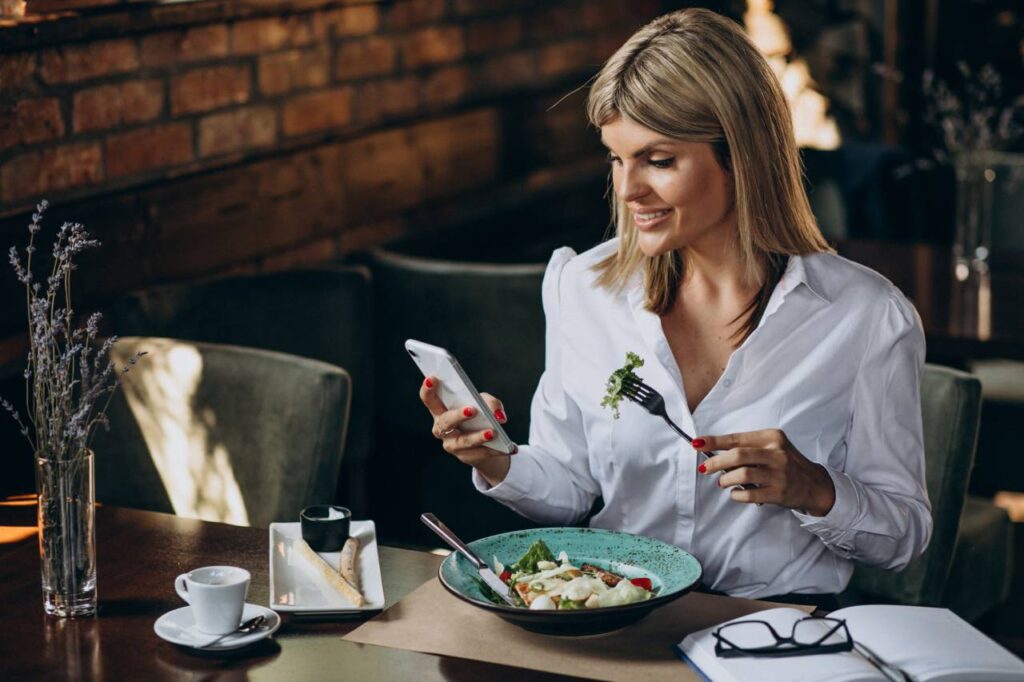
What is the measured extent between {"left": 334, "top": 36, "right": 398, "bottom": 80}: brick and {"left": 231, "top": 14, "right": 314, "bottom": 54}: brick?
0.13 meters

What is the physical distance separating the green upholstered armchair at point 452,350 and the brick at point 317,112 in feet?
1.11

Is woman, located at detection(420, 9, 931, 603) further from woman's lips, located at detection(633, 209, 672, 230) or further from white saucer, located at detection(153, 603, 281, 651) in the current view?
white saucer, located at detection(153, 603, 281, 651)

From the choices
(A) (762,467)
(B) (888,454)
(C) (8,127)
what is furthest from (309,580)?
(C) (8,127)

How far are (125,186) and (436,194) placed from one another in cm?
119

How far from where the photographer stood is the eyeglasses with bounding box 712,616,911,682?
1.45 meters

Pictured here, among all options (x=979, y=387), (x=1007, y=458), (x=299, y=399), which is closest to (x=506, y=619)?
(x=299, y=399)

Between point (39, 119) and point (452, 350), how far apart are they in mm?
1016

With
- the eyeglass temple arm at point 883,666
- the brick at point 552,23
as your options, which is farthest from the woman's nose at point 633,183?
the brick at point 552,23

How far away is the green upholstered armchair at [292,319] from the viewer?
274 cm

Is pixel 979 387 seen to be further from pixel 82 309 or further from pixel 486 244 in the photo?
pixel 486 244

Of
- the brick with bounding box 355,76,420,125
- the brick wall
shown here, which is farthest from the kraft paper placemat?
the brick with bounding box 355,76,420,125

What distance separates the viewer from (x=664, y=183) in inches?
74.4

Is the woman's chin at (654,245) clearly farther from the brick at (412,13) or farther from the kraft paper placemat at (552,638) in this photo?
the brick at (412,13)

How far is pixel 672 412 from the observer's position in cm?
195
